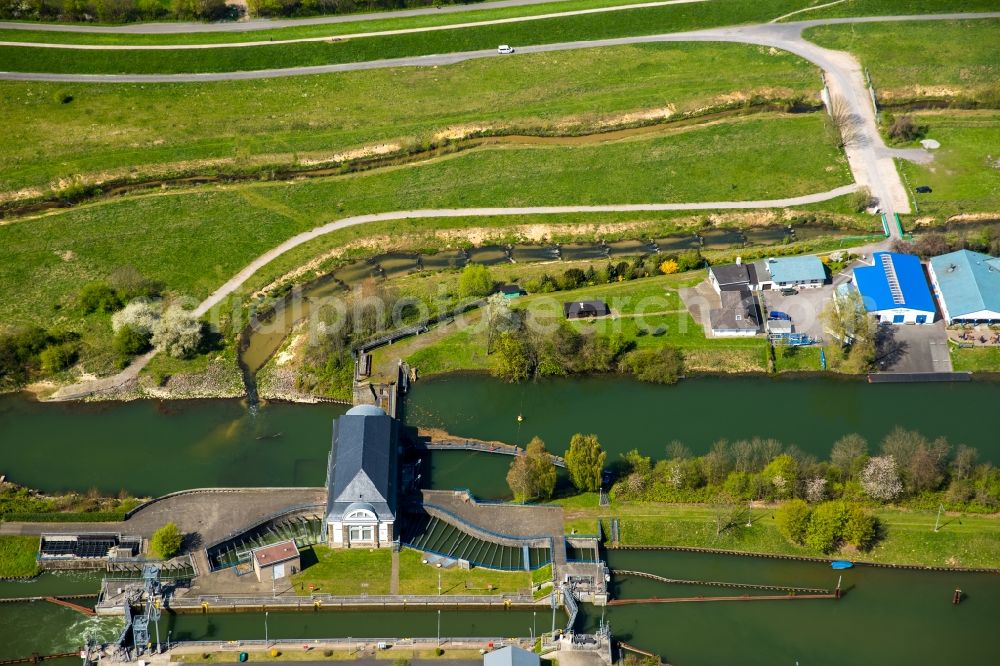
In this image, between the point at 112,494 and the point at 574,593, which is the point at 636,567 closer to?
the point at 574,593

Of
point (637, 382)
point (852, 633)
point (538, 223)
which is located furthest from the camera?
point (538, 223)

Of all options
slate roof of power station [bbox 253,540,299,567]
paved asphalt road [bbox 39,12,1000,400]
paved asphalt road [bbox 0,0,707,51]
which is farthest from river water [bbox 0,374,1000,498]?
paved asphalt road [bbox 0,0,707,51]

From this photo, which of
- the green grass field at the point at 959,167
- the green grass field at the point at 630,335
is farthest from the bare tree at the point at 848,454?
the green grass field at the point at 959,167

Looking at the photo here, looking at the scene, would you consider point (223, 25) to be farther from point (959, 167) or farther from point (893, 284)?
point (959, 167)

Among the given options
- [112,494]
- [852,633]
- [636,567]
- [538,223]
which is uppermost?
[538,223]

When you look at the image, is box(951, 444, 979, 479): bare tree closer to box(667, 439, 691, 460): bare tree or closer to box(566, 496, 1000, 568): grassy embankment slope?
box(566, 496, 1000, 568): grassy embankment slope

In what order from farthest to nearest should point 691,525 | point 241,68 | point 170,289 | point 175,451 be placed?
1. point 241,68
2. point 170,289
3. point 175,451
4. point 691,525

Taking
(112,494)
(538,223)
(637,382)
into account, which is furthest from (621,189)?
(112,494)
